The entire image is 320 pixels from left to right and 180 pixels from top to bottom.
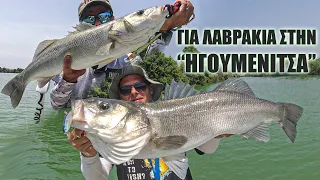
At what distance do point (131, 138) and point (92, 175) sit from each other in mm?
1202

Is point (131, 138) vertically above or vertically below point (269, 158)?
above

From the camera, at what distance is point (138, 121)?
8.47 feet

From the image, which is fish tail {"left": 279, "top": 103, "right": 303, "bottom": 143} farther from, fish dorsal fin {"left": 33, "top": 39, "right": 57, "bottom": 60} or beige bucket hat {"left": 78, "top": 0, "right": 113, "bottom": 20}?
fish dorsal fin {"left": 33, "top": 39, "right": 57, "bottom": 60}

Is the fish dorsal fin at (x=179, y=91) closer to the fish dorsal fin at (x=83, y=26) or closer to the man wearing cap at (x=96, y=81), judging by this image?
the man wearing cap at (x=96, y=81)

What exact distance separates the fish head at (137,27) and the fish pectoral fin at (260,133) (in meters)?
1.31

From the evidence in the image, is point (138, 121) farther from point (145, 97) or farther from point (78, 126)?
point (145, 97)

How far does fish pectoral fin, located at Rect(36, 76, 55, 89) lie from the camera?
3201 mm

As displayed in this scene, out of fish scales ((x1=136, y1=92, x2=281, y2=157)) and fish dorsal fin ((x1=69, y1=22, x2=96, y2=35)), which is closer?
fish scales ((x1=136, y1=92, x2=281, y2=157))

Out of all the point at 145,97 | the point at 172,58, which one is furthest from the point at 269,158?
the point at 172,58

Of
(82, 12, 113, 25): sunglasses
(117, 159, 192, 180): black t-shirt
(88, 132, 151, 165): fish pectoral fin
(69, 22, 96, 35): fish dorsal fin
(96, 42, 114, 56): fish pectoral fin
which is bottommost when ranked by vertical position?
(117, 159, 192, 180): black t-shirt

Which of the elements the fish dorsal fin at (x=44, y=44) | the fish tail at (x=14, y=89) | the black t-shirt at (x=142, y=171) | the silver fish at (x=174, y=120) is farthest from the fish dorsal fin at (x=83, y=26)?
the black t-shirt at (x=142, y=171)

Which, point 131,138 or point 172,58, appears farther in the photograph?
point 172,58

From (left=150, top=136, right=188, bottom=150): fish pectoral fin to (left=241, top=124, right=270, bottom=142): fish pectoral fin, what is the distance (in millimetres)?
648

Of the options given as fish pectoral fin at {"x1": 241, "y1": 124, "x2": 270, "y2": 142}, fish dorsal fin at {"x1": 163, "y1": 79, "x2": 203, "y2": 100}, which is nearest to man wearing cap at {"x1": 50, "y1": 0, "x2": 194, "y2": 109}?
fish dorsal fin at {"x1": 163, "y1": 79, "x2": 203, "y2": 100}
